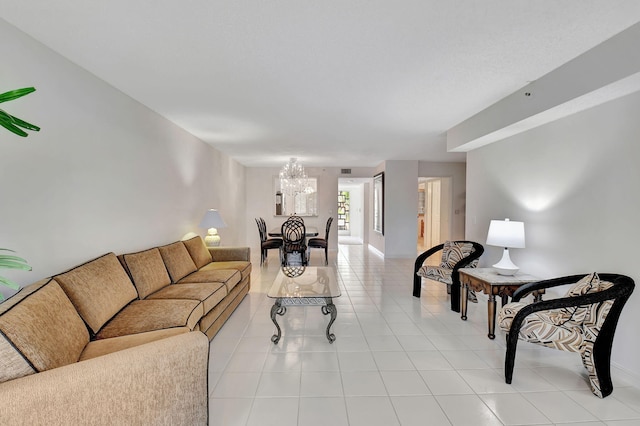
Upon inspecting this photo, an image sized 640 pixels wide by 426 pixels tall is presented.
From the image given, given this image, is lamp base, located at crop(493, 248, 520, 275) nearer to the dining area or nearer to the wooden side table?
the wooden side table

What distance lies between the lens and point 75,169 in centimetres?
232

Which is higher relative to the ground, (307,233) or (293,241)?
(307,233)

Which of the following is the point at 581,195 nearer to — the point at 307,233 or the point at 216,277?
the point at 216,277

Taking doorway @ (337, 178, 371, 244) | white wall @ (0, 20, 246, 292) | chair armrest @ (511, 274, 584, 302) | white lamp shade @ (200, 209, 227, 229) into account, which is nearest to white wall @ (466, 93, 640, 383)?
chair armrest @ (511, 274, 584, 302)

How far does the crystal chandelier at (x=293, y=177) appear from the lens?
6.61 meters

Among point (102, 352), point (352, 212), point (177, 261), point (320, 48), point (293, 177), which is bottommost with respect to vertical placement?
point (102, 352)

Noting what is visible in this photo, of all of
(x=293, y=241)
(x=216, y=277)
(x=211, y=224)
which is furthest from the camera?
(x=293, y=241)

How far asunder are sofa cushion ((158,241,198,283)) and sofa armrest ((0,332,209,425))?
1985 millimetres

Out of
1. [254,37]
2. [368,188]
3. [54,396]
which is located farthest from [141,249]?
[368,188]

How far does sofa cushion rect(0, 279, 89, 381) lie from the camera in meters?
1.21

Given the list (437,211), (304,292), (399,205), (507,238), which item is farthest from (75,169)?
(437,211)

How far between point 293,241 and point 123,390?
4755 mm

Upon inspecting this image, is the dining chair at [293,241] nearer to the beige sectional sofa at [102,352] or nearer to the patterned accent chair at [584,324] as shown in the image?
the beige sectional sofa at [102,352]

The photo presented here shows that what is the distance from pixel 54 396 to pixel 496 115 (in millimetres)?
4046
